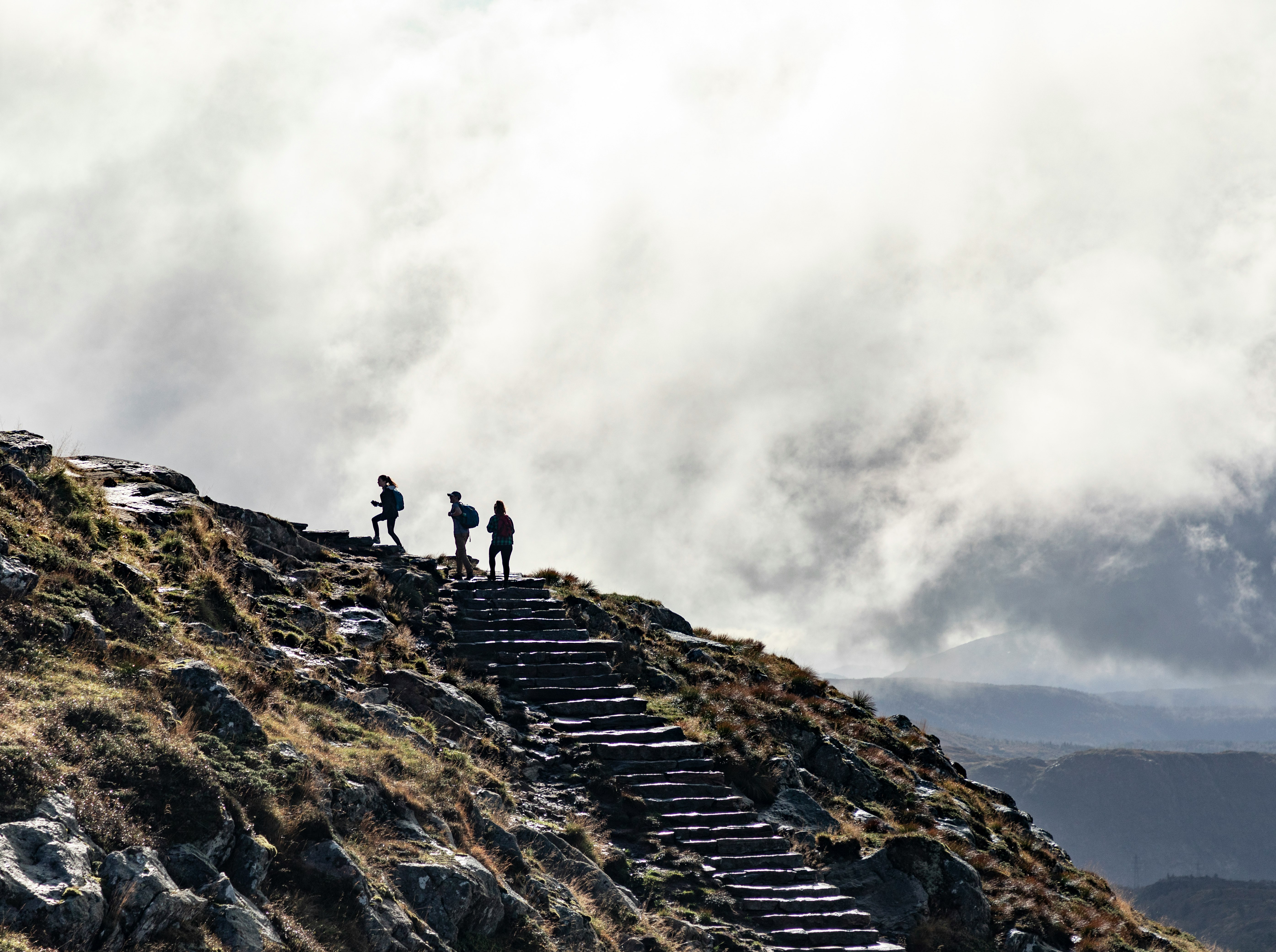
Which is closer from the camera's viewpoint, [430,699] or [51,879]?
[51,879]

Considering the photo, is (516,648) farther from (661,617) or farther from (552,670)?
(661,617)

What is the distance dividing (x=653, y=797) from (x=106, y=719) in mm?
12060

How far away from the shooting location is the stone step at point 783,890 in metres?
17.8

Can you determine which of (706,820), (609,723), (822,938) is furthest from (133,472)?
(822,938)

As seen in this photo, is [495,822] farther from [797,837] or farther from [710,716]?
[710,716]

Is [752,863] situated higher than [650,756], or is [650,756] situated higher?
[650,756]

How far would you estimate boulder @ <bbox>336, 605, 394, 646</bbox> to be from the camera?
74.6 ft

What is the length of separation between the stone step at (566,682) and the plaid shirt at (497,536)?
21.0 ft

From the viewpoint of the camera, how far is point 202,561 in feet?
67.0

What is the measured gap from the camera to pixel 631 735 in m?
22.2

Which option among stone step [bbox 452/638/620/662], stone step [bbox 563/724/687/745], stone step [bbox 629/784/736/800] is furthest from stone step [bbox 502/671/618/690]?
stone step [bbox 629/784/736/800]

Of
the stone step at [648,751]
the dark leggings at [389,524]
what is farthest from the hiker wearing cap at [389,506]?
the stone step at [648,751]

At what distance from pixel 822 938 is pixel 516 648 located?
11200 mm

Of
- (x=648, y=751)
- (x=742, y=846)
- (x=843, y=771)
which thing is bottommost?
(x=742, y=846)
